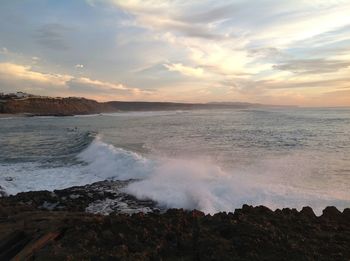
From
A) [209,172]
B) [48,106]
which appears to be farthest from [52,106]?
[209,172]

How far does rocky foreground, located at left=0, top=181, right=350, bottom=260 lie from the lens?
19.2ft

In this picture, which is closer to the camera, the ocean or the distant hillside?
the ocean

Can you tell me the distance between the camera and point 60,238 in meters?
6.69

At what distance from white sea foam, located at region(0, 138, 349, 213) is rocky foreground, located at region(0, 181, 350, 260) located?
3.32 metres

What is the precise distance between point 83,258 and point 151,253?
1.02 meters

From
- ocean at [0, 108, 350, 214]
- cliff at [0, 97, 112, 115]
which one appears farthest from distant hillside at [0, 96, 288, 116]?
ocean at [0, 108, 350, 214]

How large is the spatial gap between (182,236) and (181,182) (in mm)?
7243

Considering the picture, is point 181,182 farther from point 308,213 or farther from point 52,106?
point 52,106

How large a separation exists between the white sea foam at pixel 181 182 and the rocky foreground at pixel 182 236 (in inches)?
131

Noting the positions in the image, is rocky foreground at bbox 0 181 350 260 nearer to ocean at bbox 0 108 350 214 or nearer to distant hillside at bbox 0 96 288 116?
ocean at bbox 0 108 350 214

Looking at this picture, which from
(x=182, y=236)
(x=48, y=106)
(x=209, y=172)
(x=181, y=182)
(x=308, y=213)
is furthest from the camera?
(x=48, y=106)

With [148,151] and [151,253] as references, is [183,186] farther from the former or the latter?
[148,151]

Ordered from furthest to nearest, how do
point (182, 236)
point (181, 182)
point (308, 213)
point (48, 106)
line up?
point (48, 106) < point (181, 182) < point (308, 213) < point (182, 236)

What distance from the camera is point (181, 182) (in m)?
13.8
